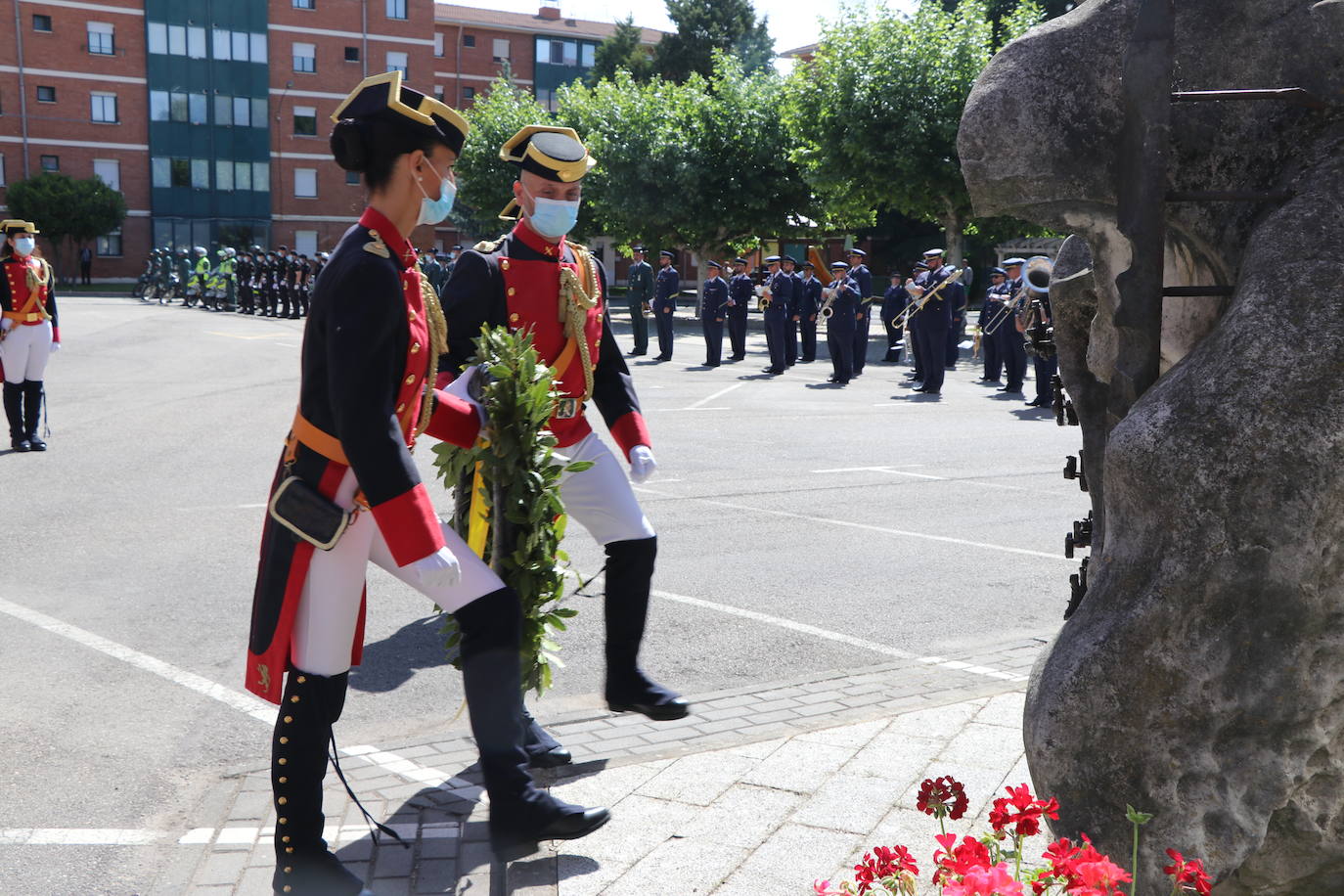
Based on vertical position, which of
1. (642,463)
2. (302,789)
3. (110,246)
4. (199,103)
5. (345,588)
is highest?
(199,103)

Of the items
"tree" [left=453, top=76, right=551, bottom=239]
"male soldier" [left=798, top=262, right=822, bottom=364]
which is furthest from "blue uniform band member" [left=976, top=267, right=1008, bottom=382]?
"tree" [left=453, top=76, right=551, bottom=239]

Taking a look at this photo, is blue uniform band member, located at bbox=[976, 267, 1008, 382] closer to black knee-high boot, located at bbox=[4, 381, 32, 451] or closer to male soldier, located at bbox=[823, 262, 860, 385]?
male soldier, located at bbox=[823, 262, 860, 385]

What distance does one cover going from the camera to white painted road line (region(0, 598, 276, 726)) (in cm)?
554

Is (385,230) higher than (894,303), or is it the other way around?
(385,230)

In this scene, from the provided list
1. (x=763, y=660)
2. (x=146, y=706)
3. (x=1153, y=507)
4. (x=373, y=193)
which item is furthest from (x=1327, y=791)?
(x=146, y=706)

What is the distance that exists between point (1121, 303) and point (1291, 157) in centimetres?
43

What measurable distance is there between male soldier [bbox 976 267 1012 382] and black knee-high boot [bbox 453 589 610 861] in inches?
767

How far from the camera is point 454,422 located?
4219 millimetres

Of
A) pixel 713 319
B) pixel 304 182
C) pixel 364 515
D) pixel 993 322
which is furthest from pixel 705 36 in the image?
pixel 364 515

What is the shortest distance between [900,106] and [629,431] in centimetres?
2928

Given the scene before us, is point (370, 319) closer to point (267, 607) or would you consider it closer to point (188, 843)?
point (267, 607)

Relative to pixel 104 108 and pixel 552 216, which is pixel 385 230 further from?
pixel 104 108

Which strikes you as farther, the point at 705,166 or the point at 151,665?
the point at 705,166

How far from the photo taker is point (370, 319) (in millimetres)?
3445
